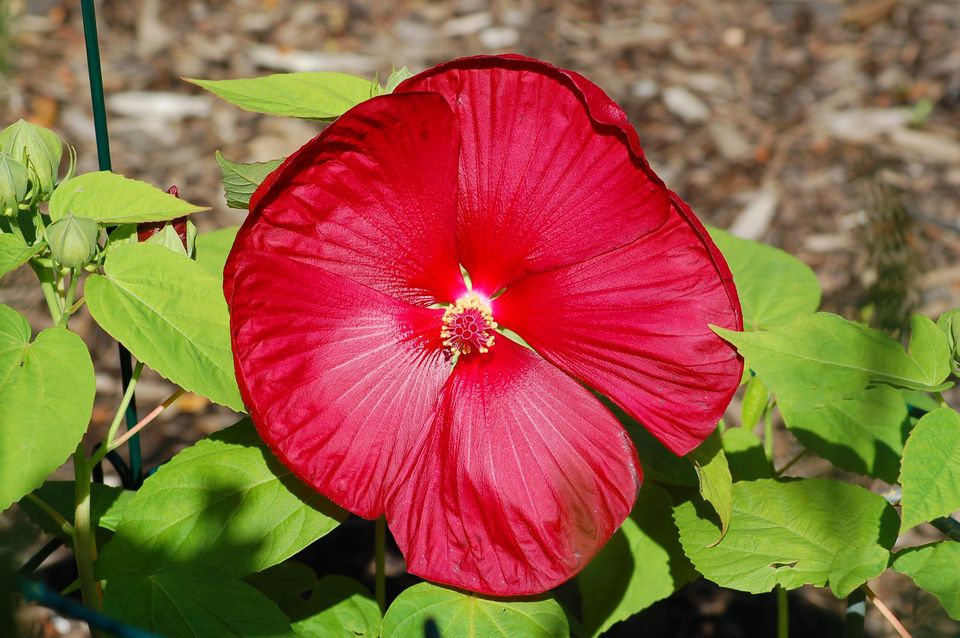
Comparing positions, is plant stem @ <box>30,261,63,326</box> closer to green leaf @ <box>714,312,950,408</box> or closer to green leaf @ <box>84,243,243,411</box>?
green leaf @ <box>84,243,243,411</box>

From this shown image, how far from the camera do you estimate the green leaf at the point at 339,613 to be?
1240 millimetres

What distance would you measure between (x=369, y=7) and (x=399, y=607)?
2952mm

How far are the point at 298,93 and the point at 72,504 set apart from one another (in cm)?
59

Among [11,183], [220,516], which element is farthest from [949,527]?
[11,183]

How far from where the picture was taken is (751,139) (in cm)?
326

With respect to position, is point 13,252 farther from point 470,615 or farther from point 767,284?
point 767,284

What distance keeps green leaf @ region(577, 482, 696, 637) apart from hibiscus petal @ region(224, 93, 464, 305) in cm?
40

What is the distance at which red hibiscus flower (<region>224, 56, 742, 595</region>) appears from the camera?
0.98 meters

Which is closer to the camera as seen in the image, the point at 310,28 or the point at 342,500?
the point at 342,500

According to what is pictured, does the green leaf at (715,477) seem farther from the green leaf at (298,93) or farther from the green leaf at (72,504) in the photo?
the green leaf at (72,504)

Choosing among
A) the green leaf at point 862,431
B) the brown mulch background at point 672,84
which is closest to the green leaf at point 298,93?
the green leaf at point 862,431

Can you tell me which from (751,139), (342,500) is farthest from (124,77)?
(342,500)

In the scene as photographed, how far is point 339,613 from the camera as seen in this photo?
126 centimetres

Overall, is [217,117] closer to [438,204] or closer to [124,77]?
[124,77]
